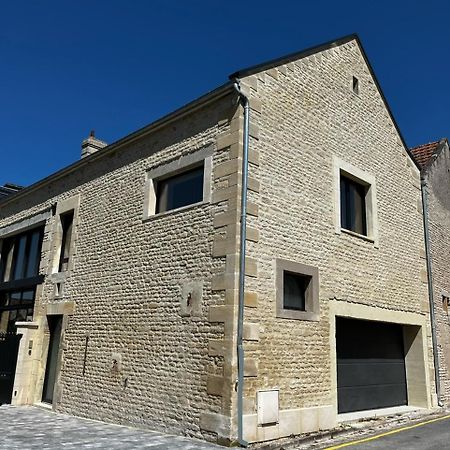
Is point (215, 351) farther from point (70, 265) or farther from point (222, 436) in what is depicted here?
point (70, 265)

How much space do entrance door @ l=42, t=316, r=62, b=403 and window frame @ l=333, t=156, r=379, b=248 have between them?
24.0 ft

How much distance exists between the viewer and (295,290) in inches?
351

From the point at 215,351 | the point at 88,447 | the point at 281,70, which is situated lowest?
the point at 88,447

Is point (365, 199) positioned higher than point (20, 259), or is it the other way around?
point (365, 199)

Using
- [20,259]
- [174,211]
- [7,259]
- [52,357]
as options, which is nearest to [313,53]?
[174,211]

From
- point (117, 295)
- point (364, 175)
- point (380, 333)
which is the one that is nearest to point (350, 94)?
point (364, 175)

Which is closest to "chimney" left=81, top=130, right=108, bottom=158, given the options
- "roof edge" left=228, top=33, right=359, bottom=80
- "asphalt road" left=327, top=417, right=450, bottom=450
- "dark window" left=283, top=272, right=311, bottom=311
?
"roof edge" left=228, top=33, right=359, bottom=80

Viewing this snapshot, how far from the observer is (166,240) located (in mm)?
9133

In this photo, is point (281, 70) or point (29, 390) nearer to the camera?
point (281, 70)

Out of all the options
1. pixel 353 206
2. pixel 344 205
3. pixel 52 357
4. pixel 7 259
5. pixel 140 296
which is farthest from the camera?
pixel 7 259

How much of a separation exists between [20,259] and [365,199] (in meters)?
10.4

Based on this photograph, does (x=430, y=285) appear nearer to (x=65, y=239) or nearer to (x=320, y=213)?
(x=320, y=213)

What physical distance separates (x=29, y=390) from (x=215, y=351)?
670 cm

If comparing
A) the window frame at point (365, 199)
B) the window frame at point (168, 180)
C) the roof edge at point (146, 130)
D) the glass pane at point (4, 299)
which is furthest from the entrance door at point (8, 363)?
the window frame at point (365, 199)
